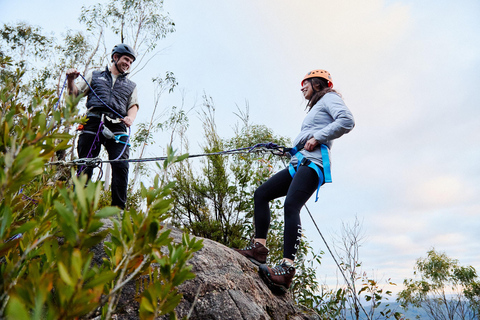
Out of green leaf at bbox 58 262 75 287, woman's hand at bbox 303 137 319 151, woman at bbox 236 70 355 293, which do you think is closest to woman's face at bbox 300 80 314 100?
woman at bbox 236 70 355 293

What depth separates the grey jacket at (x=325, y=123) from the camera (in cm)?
258

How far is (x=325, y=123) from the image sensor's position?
9.14 ft

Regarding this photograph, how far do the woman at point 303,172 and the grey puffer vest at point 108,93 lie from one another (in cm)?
180

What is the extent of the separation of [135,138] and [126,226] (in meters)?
12.5

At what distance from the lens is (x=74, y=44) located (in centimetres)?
1331

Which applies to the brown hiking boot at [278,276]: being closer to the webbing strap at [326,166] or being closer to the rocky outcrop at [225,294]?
the rocky outcrop at [225,294]

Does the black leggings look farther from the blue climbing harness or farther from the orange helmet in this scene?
the orange helmet

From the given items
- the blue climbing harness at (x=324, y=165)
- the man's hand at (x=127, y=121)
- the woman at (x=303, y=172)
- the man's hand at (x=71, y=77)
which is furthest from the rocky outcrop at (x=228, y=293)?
the man's hand at (x=71, y=77)

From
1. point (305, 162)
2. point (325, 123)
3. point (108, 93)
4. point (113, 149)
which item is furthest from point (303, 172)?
point (108, 93)

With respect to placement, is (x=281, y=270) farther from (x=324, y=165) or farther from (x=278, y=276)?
(x=324, y=165)

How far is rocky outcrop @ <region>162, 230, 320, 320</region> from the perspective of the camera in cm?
207

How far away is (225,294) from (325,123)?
161cm

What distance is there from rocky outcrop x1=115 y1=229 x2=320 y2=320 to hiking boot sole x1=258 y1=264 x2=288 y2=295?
41 millimetres

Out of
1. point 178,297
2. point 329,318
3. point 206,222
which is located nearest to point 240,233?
point 206,222
